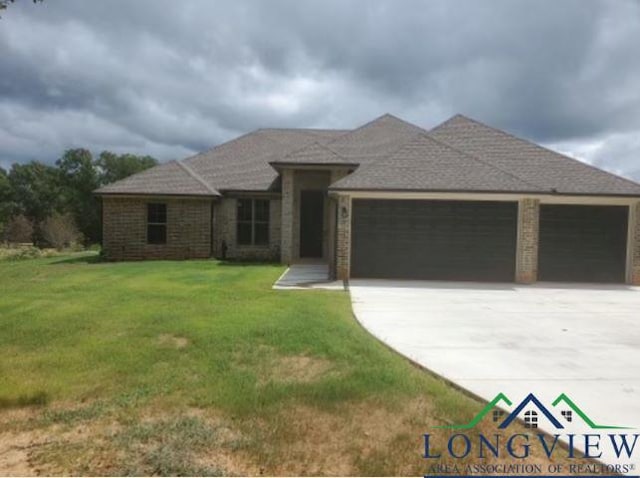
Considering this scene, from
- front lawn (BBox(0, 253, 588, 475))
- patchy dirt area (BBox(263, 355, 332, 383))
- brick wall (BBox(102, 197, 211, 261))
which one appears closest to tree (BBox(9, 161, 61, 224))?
brick wall (BBox(102, 197, 211, 261))

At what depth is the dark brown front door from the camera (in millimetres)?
16797

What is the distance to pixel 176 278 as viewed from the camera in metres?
11.5

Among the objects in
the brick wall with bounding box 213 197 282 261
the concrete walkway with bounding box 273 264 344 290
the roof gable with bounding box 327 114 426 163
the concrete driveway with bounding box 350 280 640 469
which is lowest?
the concrete driveway with bounding box 350 280 640 469

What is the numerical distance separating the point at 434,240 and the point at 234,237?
876 cm

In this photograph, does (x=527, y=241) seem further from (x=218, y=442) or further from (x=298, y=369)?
(x=218, y=442)

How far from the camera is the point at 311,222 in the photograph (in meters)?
16.9

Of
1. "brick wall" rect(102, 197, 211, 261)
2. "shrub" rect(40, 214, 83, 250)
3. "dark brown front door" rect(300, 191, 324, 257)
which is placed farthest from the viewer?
"shrub" rect(40, 214, 83, 250)

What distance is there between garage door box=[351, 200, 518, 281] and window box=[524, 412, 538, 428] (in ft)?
28.4

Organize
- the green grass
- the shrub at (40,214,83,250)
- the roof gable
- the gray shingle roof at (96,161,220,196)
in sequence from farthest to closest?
the shrub at (40,214,83,250) → the roof gable → the gray shingle roof at (96,161,220,196) → the green grass

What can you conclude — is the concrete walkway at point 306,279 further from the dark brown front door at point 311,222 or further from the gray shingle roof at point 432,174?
the gray shingle roof at point 432,174

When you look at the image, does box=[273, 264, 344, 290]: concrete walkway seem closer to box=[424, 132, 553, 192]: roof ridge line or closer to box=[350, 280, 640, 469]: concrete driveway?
box=[350, 280, 640, 469]: concrete driveway

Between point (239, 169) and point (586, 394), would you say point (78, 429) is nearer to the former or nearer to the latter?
point (586, 394)

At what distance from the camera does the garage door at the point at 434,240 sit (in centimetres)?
1219

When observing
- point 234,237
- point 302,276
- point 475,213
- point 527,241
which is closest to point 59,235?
point 234,237
